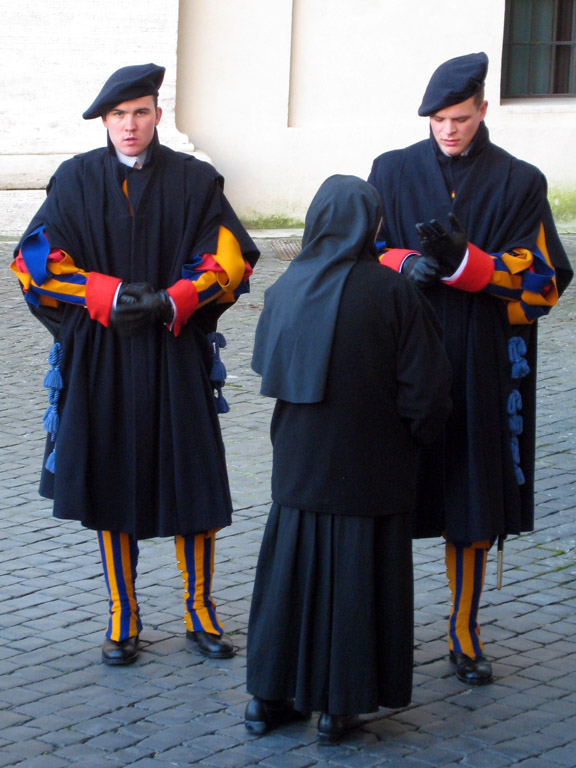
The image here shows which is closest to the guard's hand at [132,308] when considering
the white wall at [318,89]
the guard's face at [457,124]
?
the guard's face at [457,124]

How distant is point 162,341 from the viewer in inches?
168

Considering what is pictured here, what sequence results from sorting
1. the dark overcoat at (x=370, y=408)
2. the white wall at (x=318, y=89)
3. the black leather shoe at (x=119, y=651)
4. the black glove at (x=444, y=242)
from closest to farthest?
the dark overcoat at (x=370, y=408) → the black glove at (x=444, y=242) → the black leather shoe at (x=119, y=651) → the white wall at (x=318, y=89)

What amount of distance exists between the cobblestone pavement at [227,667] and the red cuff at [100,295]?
1.18m

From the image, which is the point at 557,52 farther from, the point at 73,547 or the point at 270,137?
the point at 73,547

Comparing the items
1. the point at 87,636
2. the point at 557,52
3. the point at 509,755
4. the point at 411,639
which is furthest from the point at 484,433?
the point at 557,52

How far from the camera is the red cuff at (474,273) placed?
154 inches

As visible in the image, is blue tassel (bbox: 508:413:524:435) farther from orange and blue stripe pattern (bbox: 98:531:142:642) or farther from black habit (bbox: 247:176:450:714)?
orange and blue stripe pattern (bbox: 98:531:142:642)

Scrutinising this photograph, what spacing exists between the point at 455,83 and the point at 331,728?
6.52 feet

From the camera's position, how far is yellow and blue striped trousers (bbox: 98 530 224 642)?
435 centimetres

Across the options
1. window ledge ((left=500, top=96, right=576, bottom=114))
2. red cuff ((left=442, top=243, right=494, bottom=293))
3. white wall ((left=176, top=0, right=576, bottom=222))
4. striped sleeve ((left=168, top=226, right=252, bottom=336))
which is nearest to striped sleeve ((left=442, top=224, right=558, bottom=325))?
red cuff ((left=442, top=243, right=494, bottom=293))

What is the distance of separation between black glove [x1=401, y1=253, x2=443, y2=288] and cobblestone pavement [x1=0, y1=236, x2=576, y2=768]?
4.32ft

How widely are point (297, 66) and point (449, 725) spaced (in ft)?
30.5

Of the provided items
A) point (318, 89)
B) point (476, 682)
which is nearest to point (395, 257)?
point (476, 682)

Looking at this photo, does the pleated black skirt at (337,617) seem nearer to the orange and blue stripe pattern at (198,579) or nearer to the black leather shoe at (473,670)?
the black leather shoe at (473,670)
